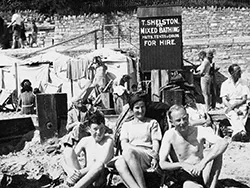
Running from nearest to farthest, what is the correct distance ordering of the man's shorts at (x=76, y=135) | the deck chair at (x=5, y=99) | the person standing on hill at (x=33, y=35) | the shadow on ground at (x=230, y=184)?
the shadow on ground at (x=230, y=184) < the man's shorts at (x=76, y=135) < the deck chair at (x=5, y=99) < the person standing on hill at (x=33, y=35)

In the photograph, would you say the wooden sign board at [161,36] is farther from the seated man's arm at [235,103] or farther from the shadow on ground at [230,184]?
the shadow on ground at [230,184]

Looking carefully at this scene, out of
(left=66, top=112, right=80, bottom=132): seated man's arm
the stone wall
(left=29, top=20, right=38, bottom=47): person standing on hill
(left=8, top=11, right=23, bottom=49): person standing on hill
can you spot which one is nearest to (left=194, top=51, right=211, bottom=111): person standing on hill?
(left=66, top=112, right=80, bottom=132): seated man's arm

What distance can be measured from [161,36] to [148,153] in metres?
5.04

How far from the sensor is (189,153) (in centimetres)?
533

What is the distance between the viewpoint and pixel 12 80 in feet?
52.5

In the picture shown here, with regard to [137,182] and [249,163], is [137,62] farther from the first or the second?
[137,182]

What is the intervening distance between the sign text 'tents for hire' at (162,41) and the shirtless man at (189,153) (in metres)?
4.78

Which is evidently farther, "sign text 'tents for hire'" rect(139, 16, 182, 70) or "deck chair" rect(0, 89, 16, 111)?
"deck chair" rect(0, 89, 16, 111)

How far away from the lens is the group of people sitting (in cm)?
516

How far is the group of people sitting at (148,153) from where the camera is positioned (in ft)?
16.9

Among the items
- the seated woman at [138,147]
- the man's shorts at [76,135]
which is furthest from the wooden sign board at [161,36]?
the seated woman at [138,147]

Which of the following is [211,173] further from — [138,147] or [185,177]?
[138,147]

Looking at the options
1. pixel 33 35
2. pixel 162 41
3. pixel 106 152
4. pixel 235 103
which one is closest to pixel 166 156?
pixel 106 152

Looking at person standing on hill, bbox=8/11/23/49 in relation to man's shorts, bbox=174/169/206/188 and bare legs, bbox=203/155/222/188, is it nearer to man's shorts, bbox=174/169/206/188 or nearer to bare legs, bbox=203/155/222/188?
man's shorts, bbox=174/169/206/188
